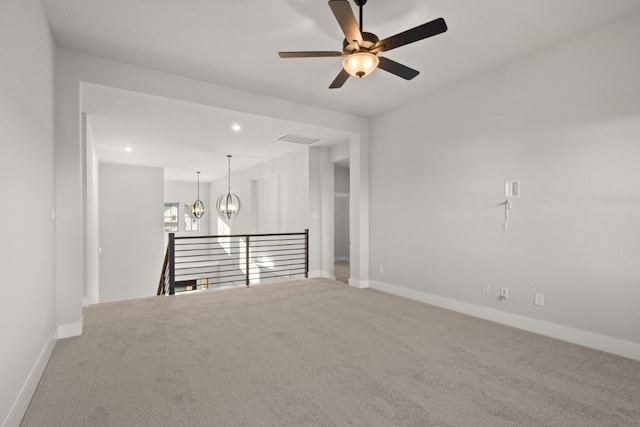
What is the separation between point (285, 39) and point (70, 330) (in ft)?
11.6

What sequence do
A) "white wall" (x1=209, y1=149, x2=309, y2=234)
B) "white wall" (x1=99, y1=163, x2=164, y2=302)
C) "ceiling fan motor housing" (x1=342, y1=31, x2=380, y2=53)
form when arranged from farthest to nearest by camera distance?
"white wall" (x1=99, y1=163, x2=164, y2=302) → "white wall" (x1=209, y1=149, x2=309, y2=234) → "ceiling fan motor housing" (x1=342, y1=31, x2=380, y2=53)

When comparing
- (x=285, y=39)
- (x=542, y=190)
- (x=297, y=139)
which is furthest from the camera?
(x=297, y=139)

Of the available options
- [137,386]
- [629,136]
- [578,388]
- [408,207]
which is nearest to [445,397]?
[578,388]

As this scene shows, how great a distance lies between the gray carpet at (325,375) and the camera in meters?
1.90

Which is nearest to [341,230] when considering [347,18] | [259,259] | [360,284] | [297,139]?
[259,259]

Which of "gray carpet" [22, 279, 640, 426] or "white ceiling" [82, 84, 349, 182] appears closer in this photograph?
"gray carpet" [22, 279, 640, 426]

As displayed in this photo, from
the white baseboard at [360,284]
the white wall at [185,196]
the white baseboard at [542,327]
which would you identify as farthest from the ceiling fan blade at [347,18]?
the white wall at [185,196]

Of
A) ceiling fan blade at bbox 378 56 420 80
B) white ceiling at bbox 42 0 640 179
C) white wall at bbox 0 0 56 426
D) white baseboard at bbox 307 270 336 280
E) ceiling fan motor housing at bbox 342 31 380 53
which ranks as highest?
white ceiling at bbox 42 0 640 179

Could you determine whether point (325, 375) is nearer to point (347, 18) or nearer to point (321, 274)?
point (347, 18)

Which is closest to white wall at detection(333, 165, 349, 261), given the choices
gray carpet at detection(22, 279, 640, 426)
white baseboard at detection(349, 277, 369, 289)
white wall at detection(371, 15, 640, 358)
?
white baseboard at detection(349, 277, 369, 289)

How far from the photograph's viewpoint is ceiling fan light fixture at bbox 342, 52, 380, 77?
248 centimetres

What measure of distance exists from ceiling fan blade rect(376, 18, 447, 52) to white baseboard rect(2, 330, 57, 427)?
3.20 m

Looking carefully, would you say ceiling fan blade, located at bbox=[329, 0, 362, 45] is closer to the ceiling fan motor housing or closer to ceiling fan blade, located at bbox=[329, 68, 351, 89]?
the ceiling fan motor housing

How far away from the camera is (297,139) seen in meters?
6.09
